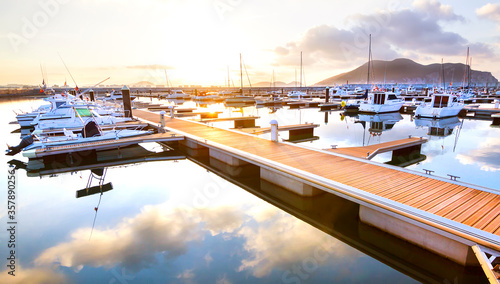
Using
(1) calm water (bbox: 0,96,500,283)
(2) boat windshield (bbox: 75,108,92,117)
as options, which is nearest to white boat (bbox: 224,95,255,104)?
(2) boat windshield (bbox: 75,108,92,117)

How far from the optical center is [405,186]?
6375 mm

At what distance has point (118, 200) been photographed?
888 centimetres

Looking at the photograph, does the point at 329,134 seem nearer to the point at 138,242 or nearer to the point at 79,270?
the point at 138,242

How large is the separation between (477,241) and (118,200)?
30.3 feet

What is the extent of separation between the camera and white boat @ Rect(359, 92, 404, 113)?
1246 inches

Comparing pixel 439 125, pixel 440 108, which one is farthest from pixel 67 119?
pixel 440 108

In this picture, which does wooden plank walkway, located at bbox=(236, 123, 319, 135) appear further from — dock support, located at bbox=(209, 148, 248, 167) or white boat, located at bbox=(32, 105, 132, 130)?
white boat, located at bbox=(32, 105, 132, 130)

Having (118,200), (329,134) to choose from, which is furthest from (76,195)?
(329,134)

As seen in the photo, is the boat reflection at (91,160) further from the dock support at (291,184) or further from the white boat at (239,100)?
the white boat at (239,100)

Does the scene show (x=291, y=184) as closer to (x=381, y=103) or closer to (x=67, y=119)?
(x=67, y=119)

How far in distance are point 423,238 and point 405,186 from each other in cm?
148

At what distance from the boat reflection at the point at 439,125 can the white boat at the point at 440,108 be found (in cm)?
51

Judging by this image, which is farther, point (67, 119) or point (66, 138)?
point (67, 119)

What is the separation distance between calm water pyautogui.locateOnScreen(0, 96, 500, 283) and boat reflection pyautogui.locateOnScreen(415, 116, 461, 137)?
9981mm
